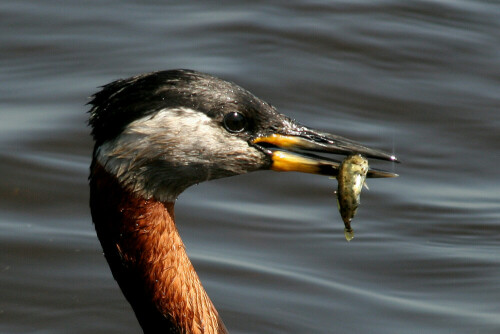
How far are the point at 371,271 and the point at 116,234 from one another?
9.90 ft

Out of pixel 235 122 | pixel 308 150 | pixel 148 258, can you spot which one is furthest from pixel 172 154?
pixel 308 150

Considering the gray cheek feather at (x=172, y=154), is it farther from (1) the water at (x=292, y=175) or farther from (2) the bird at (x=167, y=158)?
(1) the water at (x=292, y=175)

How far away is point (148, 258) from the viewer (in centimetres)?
618

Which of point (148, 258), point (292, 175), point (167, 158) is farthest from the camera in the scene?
point (292, 175)

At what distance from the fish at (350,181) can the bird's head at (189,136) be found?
9 cm

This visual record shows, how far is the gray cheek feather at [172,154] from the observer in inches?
233

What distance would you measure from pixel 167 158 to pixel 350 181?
109 centimetres

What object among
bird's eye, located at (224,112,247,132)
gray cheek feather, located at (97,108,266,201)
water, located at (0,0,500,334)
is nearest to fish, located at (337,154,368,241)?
gray cheek feather, located at (97,108,266,201)

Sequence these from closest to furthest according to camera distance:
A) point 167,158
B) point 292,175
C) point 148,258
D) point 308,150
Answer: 1. point 167,158
2. point 148,258
3. point 308,150
4. point 292,175

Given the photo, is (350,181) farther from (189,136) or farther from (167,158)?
(167,158)

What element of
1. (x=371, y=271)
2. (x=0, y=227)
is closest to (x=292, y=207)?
(x=371, y=271)

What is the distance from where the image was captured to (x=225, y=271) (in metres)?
8.33

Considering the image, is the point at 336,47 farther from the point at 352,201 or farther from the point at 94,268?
the point at 352,201

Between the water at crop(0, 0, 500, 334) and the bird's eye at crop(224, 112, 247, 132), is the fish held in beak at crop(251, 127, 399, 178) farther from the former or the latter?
the water at crop(0, 0, 500, 334)
